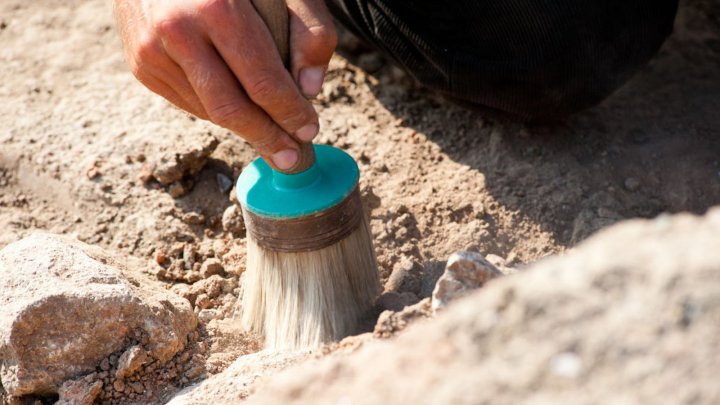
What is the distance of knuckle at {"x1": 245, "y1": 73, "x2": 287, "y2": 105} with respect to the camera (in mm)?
1859

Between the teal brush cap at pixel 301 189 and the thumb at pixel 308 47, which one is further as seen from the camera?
the teal brush cap at pixel 301 189

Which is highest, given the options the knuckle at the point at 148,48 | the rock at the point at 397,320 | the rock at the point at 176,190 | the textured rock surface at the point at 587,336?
the textured rock surface at the point at 587,336

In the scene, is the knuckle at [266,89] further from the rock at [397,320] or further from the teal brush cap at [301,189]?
the rock at [397,320]

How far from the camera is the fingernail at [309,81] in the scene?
1956 mm

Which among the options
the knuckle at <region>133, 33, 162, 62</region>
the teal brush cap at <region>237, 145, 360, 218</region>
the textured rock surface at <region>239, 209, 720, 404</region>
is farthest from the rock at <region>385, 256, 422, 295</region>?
the textured rock surface at <region>239, 209, 720, 404</region>

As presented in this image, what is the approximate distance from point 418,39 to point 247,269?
0.98 m

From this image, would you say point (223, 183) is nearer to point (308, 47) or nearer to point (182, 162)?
point (182, 162)

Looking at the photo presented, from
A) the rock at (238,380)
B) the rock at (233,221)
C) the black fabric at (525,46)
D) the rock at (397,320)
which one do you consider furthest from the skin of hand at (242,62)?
the black fabric at (525,46)

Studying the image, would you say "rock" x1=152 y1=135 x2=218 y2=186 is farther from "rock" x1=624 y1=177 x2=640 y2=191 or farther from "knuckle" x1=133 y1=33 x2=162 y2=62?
"rock" x1=624 y1=177 x2=640 y2=191

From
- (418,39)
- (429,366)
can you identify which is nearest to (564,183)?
(418,39)

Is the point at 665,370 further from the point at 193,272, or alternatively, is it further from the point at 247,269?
the point at 193,272

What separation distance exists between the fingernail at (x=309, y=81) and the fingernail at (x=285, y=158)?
135 millimetres

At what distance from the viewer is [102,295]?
6.44 feet

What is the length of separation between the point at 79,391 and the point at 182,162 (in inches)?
38.3
